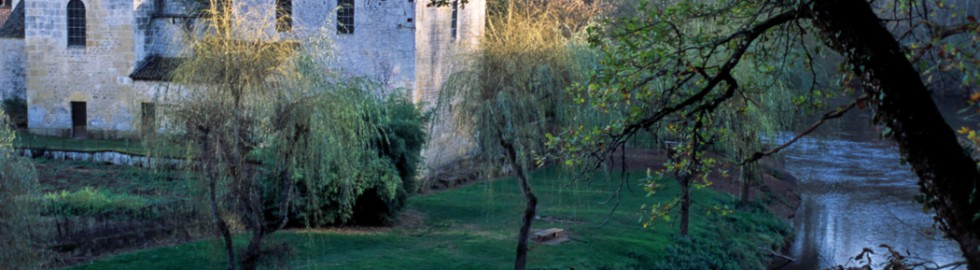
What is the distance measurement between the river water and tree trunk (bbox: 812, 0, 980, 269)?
11556 mm

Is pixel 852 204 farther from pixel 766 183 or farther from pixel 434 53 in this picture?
pixel 434 53

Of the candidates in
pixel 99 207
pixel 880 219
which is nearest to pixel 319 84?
pixel 99 207

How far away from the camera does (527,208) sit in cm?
1527

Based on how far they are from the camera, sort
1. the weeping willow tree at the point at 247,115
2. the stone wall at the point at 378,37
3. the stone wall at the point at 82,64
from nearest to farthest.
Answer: the weeping willow tree at the point at 247,115
the stone wall at the point at 378,37
the stone wall at the point at 82,64

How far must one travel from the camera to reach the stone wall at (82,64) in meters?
30.2

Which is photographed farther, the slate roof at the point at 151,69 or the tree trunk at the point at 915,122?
the slate roof at the point at 151,69

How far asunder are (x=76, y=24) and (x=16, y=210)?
21684 millimetres

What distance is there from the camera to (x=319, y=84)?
13.1 m

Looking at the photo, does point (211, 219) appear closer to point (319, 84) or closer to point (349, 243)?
point (319, 84)

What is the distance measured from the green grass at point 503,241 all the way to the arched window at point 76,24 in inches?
558

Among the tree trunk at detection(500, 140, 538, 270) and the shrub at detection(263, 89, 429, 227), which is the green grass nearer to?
the shrub at detection(263, 89, 429, 227)

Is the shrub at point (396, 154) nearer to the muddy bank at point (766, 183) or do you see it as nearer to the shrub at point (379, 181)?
the shrub at point (379, 181)

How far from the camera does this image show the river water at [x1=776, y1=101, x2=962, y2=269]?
2073 cm

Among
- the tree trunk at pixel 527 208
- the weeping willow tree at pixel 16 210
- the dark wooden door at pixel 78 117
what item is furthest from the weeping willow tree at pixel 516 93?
the dark wooden door at pixel 78 117
